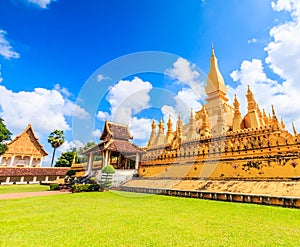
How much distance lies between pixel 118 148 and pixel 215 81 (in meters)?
18.9

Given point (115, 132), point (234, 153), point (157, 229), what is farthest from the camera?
point (115, 132)

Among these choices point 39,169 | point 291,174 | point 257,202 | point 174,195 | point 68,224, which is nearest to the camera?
point 68,224

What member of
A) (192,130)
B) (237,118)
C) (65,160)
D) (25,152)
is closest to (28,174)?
(25,152)

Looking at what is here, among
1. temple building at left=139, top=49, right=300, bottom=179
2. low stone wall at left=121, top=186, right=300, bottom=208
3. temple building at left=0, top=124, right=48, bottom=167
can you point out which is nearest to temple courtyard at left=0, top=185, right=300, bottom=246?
low stone wall at left=121, top=186, right=300, bottom=208

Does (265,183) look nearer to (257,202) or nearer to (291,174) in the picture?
(291,174)

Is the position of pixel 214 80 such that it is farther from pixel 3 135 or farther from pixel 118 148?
pixel 3 135

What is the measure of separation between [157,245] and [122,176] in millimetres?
16497

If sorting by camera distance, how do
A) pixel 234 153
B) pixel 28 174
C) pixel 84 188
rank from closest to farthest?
pixel 234 153, pixel 84 188, pixel 28 174

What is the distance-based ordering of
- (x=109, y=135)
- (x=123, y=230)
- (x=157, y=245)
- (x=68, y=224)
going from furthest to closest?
(x=109, y=135), (x=68, y=224), (x=123, y=230), (x=157, y=245)

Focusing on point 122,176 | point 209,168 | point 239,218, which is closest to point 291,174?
point 209,168

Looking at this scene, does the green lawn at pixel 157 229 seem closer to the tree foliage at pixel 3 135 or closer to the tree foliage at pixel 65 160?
the tree foliage at pixel 3 135

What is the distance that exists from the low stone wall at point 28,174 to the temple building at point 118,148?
11.1 meters

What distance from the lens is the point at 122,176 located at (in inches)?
775

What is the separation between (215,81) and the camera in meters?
29.4
